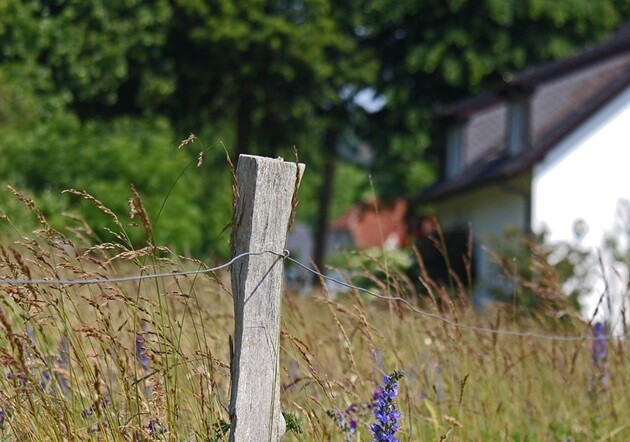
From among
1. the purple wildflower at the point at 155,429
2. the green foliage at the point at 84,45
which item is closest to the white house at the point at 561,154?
the green foliage at the point at 84,45

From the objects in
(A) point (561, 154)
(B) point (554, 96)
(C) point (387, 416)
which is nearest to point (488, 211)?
(B) point (554, 96)

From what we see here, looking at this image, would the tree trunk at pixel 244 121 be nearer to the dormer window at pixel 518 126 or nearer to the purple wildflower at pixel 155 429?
the dormer window at pixel 518 126

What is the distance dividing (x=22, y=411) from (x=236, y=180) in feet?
2.95

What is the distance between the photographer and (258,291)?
324cm

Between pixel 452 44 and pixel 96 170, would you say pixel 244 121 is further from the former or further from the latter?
pixel 96 170

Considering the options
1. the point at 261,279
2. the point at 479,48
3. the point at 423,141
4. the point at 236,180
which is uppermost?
the point at 479,48

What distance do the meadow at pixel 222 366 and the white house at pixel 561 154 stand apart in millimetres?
14622

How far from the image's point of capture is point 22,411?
3441 mm

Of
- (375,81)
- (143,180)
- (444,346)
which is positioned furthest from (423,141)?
(444,346)

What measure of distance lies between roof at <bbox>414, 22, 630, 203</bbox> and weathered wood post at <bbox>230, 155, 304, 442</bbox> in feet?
60.7

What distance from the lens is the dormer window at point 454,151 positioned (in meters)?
26.9

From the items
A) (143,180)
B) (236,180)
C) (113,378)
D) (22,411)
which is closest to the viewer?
(236,180)

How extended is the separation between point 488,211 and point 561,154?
3.38 metres

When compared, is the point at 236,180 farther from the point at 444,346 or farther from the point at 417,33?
the point at 417,33
